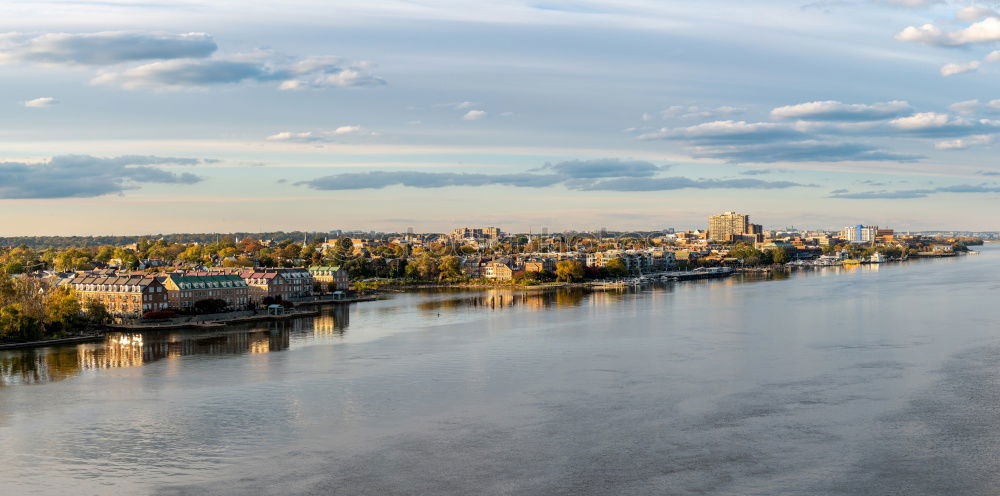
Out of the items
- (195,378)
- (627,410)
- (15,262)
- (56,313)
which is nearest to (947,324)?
(627,410)

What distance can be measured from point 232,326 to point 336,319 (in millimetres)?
2472

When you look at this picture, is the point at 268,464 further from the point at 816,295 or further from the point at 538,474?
the point at 816,295

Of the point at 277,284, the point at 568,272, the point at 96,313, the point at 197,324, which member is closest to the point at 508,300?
the point at 277,284

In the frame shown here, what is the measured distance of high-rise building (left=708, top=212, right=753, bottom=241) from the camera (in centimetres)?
9238

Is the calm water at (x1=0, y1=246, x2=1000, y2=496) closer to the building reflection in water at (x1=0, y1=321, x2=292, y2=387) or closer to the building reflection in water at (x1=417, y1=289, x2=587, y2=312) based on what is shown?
the building reflection in water at (x1=0, y1=321, x2=292, y2=387)

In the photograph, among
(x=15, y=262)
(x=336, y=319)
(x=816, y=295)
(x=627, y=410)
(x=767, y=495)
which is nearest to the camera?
(x=767, y=495)

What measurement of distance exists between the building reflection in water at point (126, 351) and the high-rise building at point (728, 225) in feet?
261

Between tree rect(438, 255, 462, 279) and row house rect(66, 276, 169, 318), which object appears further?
tree rect(438, 255, 462, 279)

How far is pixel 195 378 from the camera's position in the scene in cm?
1127

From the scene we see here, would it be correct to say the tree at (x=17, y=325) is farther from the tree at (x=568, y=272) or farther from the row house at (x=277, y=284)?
the tree at (x=568, y=272)

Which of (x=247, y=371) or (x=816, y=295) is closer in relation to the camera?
(x=247, y=371)

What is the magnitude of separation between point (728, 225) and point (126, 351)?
85225 mm

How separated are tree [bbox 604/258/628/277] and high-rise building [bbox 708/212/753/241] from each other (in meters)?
55.2

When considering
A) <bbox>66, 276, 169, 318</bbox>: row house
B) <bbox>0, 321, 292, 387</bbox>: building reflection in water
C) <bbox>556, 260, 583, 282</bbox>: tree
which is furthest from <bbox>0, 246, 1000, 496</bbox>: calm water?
<bbox>556, 260, 583, 282</bbox>: tree
